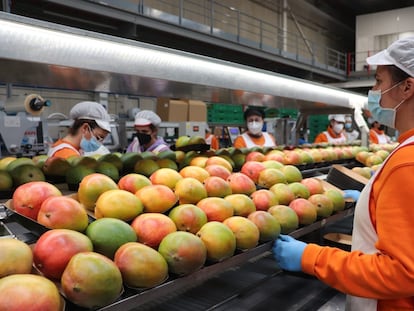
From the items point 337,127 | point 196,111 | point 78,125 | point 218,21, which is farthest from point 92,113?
point 218,21

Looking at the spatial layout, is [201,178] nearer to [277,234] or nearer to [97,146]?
[277,234]

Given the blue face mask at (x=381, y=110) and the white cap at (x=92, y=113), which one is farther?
the white cap at (x=92, y=113)

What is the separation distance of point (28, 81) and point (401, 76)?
1.43m

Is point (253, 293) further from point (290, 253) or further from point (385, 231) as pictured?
point (385, 231)

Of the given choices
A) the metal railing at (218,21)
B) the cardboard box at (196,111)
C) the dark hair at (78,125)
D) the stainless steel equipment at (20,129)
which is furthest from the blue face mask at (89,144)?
the cardboard box at (196,111)

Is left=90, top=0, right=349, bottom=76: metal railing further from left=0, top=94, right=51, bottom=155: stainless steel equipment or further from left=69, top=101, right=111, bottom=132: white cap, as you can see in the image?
left=69, top=101, right=111, bottom=132: white cap

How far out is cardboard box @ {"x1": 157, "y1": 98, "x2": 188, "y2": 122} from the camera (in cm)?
762

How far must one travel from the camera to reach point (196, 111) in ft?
26.3

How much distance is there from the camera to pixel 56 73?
56.2 inches

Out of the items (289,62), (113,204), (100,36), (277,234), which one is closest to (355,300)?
(277,234)

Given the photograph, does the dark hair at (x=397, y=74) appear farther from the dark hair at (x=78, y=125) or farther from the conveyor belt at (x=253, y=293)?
the dark hair at (x=78, y=125)

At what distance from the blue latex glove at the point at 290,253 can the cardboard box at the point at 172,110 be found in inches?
244

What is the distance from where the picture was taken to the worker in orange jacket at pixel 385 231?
3.79 ft

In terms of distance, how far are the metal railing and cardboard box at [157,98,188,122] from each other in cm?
167
